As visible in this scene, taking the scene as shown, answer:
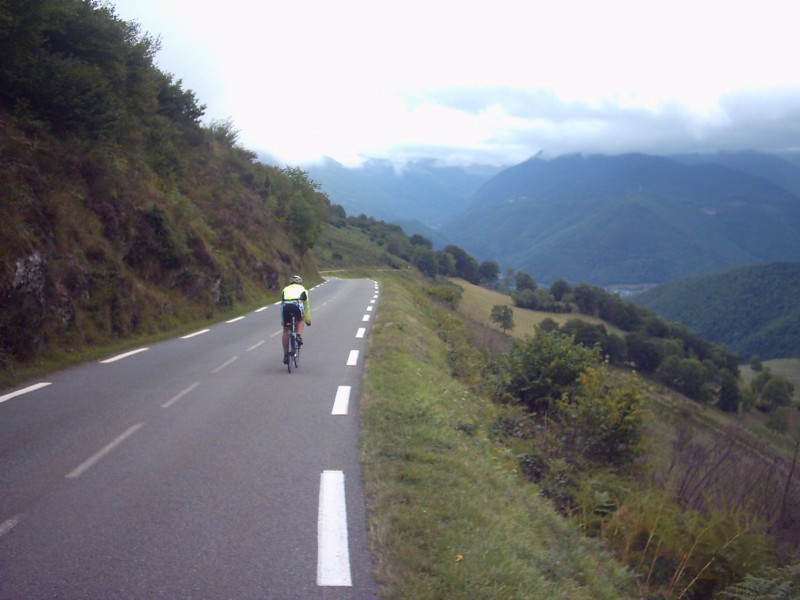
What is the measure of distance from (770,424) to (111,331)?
49.9 ft

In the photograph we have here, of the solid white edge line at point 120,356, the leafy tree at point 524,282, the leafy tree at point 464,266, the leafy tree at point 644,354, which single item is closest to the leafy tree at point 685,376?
the leafy tree at point 644,354

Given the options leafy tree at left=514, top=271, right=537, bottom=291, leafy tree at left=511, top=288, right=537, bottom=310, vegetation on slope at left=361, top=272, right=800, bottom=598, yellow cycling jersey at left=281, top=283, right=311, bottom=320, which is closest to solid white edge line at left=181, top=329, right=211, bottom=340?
yellow cycling jersey at left=281, top=283, right=311, bottom=320

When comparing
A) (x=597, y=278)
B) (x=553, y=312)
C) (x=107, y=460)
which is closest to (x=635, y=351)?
(x=553, y=312)

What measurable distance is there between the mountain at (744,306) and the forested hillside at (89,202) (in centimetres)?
5720

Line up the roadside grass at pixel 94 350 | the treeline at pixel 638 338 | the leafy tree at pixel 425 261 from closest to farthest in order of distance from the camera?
the roadside grass at pixel 94 350 → the treeline at pixel 638 338 → the leafy tree at pixel 425 261

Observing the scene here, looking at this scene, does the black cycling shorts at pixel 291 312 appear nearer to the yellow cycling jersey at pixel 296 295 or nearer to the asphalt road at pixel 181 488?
the yellow cycling jersey at pixel 296 295

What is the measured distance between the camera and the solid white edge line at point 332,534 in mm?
3996

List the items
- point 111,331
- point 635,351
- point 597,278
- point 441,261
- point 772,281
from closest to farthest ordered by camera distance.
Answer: point 111,331, point 635,351, point 772,281, point 441,261, point 597,278

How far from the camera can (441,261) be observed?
97.7 meters

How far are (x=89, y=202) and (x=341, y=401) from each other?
10943mm

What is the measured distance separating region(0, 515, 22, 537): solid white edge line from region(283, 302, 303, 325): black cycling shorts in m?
7.45

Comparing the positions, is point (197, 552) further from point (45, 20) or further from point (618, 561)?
point (45, 20)

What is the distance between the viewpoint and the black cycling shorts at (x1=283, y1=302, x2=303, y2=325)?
476 inches

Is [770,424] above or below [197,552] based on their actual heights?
below
